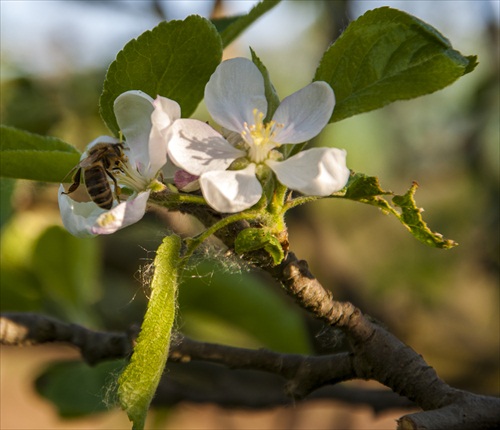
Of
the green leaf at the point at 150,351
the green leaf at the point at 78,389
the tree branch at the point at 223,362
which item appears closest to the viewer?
the green leaf at the point at 150,351

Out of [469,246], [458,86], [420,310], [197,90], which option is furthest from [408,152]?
[197,90]

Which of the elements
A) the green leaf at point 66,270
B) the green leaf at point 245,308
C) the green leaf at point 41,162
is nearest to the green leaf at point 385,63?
the green leaf at point 41,162

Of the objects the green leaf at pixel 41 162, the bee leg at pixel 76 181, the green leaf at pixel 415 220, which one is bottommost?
the bee leg at pixel 76 181

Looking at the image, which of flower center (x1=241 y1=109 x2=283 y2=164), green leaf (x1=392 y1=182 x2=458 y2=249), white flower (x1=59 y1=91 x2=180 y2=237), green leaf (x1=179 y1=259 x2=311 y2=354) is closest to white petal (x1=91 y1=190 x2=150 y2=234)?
white flower (x1=59 y1=91 x2=180 y2=237)

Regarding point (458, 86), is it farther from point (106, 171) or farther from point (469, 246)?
point (106, 171)

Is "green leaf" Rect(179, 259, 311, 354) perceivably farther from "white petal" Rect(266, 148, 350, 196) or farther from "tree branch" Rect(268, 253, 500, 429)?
"white petal" Rect(266, 148, 350, 196)

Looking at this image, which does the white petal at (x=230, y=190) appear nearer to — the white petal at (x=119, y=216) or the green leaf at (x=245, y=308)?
the white petal at (x=119, y=216)

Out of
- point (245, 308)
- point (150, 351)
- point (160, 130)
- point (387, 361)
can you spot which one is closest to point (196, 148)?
point (160, 130)
